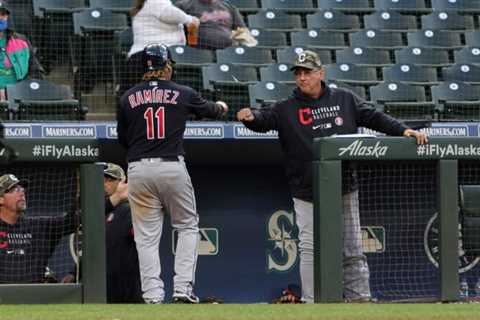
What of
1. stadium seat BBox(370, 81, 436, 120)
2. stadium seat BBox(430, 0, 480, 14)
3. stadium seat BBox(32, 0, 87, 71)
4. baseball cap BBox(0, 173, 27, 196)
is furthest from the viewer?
stadium seat BBox(430, 0, 480, 14)

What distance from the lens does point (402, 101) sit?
A: 1188cm

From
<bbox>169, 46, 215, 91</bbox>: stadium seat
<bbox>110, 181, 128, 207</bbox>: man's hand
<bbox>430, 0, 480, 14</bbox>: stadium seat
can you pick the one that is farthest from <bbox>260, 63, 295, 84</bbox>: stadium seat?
<bbox>110, 181, 128, 207</bbox>: man's hand

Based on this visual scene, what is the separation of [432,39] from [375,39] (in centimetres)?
63

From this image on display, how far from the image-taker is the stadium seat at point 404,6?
14148 mm

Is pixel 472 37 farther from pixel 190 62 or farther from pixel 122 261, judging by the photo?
pixel 122 261

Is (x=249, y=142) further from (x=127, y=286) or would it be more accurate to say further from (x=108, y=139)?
(x=127, y=286)

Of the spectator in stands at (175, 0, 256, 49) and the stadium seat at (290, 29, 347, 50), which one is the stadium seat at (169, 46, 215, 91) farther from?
the stadium seat at (290, 29, 347, 50)

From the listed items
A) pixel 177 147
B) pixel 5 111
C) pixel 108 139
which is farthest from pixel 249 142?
pixel 177 147

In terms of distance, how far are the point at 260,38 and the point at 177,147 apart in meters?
5.55

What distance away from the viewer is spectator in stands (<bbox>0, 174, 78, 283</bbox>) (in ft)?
26.2

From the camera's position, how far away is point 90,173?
7578 mm

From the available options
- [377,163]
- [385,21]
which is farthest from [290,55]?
[377,163]

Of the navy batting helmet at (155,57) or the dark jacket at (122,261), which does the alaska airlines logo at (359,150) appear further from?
the dark jacket at (122,261)

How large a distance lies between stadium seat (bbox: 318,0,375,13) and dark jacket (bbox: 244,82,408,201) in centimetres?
599
